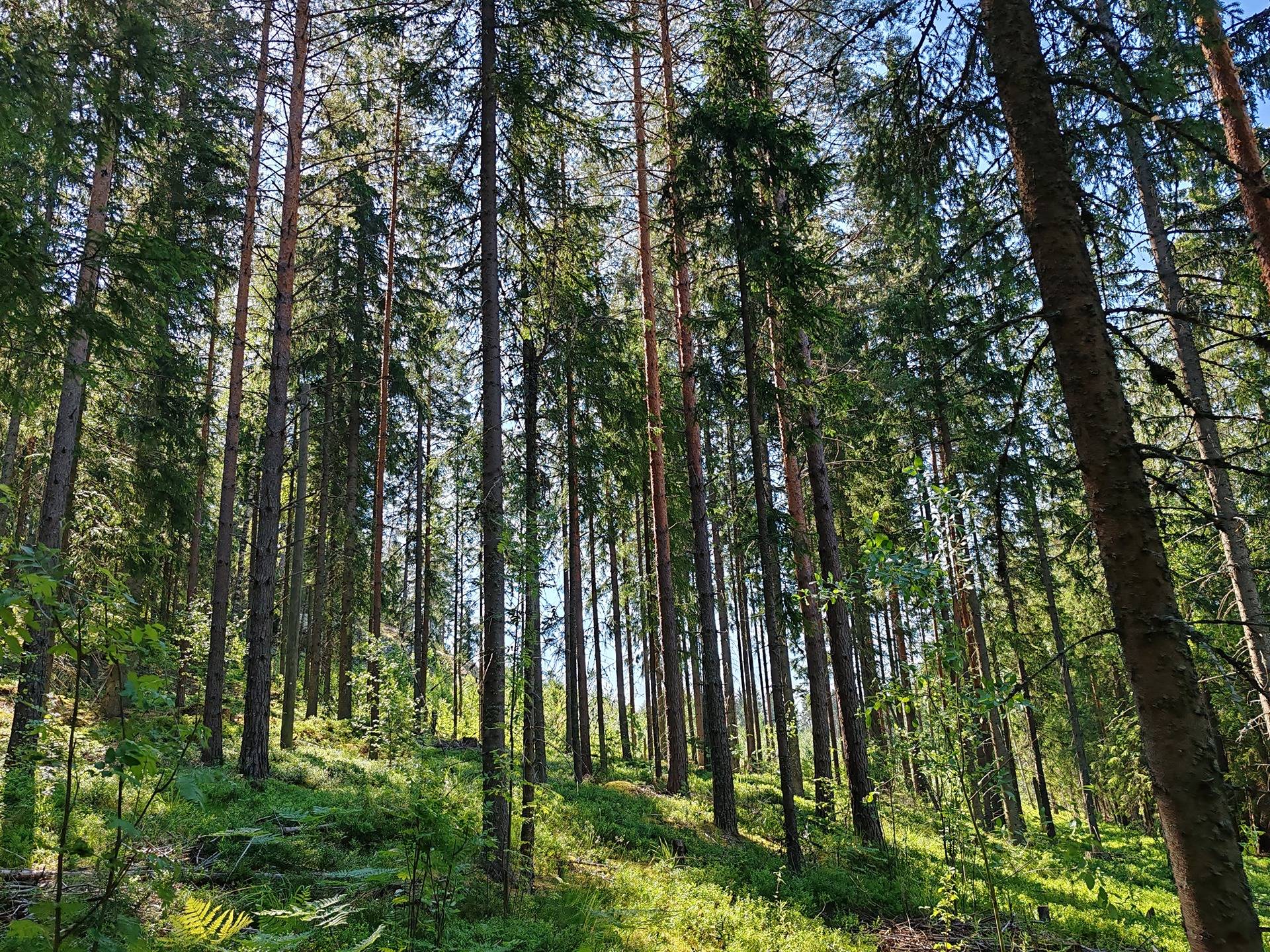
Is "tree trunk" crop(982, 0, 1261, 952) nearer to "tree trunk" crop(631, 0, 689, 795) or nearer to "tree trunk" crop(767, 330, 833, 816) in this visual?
"tree trunk" crop(767, 330, 833, 816)

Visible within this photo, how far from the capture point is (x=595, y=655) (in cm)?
2006

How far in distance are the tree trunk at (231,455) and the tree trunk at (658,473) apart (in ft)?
22.1

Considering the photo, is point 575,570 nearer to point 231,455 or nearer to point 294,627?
point 294,627

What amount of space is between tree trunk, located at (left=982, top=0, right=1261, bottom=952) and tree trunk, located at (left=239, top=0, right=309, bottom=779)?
9.90 meters

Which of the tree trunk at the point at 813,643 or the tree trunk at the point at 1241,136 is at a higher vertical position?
the tree trunk at the point at 1241,136

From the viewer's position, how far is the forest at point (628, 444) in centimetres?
329

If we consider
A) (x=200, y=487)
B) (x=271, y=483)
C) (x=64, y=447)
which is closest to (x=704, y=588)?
(x=271, y=483)

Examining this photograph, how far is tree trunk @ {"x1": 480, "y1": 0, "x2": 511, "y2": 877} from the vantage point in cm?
672

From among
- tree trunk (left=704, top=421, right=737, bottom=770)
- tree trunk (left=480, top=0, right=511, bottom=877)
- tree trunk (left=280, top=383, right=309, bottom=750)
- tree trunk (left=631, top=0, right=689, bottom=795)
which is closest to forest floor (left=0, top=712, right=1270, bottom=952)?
tree trunk (left=480, top=0, right=511, bottom=877)

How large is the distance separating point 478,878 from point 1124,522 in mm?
6183

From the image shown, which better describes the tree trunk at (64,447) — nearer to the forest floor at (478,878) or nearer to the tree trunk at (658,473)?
the forest floor at (478,878)

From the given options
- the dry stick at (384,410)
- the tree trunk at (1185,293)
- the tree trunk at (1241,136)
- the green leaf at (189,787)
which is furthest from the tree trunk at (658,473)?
the green leaf at (189,787)

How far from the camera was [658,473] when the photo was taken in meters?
13.7

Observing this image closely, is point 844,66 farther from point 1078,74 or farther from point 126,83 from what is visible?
point 126,83
